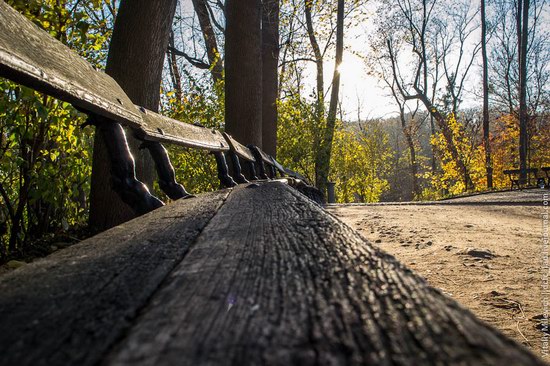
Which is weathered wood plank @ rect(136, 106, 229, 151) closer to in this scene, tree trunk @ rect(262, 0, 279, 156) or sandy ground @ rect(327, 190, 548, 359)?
sandy ground @ rect(327, 190, 548, 359)

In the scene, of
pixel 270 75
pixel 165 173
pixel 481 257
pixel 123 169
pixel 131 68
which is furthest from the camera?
pixel 270 75

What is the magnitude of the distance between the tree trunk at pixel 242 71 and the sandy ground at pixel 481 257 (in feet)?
8.14

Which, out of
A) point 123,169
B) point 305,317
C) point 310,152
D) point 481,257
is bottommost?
point 481,257

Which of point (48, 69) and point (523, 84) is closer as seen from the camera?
point (48, 69)

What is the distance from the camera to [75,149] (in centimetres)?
348

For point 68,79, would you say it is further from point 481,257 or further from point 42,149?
point 481,257

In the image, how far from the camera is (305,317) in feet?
1.39

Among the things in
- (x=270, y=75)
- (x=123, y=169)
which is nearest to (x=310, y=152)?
(x=270, y=75)

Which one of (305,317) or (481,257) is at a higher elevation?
(305,317)

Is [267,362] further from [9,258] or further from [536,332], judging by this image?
[9,258]

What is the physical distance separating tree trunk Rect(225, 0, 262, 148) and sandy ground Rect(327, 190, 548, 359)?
2.48m

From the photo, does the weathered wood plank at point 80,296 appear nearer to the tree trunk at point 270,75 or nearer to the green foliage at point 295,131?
the tree trunk at point 270,75

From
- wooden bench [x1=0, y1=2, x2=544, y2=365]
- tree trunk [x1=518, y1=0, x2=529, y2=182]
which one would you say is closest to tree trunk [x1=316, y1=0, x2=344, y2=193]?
tree trunk [x1=518, y1=0, x2=529, y2=182]

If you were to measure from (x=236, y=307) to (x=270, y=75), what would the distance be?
9.69 m
